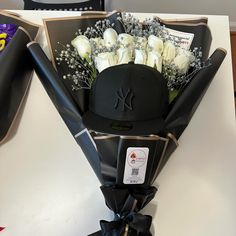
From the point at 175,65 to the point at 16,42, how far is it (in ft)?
1.55

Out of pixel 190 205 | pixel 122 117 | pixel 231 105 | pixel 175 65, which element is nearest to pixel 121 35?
pixel 175 65

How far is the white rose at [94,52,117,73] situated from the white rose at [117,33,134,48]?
0.05 m

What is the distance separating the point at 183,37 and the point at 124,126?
0.46 metres

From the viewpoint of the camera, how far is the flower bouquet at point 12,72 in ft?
3.45

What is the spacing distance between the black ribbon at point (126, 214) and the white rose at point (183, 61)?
1.17 ft

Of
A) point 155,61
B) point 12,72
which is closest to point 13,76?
point 12,72

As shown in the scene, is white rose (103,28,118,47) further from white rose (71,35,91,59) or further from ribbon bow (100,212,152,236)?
ribbon bow (100,212,152,236)

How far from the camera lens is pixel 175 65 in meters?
1.03

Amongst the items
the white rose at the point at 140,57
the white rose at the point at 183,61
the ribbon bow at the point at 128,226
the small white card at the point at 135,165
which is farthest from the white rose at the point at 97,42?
the ribbon bow at the point at 128,226

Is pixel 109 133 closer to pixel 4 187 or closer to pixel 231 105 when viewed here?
pixel 4 187

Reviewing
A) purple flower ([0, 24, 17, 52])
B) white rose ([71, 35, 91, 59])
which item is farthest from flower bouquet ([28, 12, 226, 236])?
purple flower ([0, 24, 17, 52])

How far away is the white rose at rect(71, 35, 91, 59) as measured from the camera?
107 cm

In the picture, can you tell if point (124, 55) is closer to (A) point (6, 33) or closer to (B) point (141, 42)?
(B) point (141, 42)

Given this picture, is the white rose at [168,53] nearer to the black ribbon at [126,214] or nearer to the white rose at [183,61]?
the white rose at [183,61]
